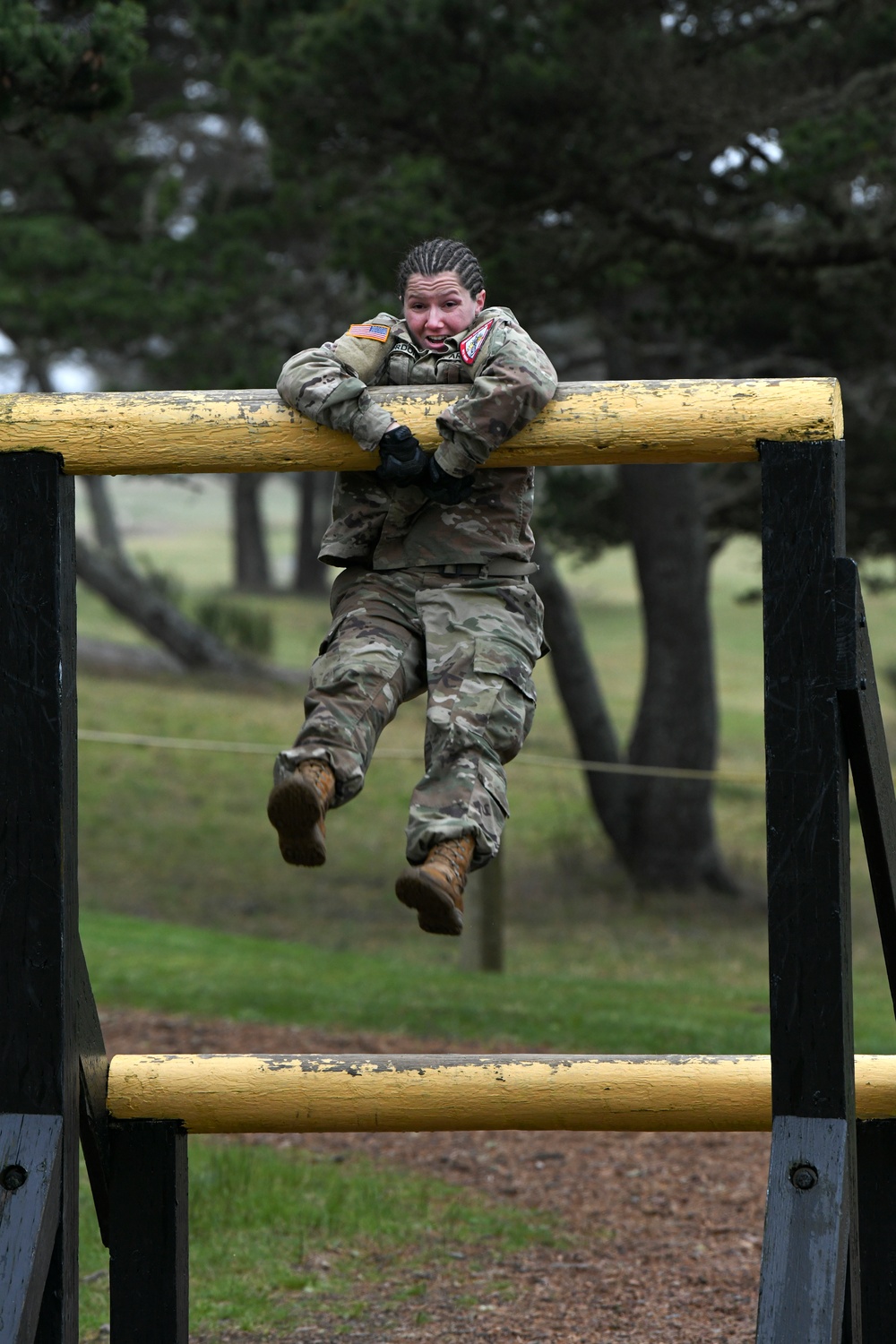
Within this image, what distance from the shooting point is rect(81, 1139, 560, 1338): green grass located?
4488 mm

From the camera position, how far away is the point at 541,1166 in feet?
19.8

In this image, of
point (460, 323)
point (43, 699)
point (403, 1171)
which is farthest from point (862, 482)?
point (43, 699)

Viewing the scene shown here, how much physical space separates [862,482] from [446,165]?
421cm

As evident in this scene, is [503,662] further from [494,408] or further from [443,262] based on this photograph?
[443,262]

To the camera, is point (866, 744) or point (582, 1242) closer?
point (866, 744)

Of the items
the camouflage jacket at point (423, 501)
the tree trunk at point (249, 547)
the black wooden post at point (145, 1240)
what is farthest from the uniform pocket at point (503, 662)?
the tree trunk at point (249, 547)

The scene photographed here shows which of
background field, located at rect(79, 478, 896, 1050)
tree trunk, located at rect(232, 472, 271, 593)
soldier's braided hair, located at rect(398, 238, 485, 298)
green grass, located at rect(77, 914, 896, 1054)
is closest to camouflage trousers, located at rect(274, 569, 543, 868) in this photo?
soldier's braided hair, located at rect(398, 238, 485, 298)

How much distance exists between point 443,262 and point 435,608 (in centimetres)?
64

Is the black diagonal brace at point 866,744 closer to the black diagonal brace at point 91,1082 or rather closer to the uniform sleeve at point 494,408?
the uniform sleeve at point 494,408

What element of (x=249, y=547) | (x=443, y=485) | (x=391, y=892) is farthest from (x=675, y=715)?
(x=249, y=547)

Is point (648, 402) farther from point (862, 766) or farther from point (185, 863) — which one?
point (185, 863)

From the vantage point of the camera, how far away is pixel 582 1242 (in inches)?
201

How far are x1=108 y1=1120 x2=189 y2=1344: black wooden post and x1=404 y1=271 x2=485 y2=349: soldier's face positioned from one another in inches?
59.4

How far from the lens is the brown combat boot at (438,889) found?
8.64 ft
